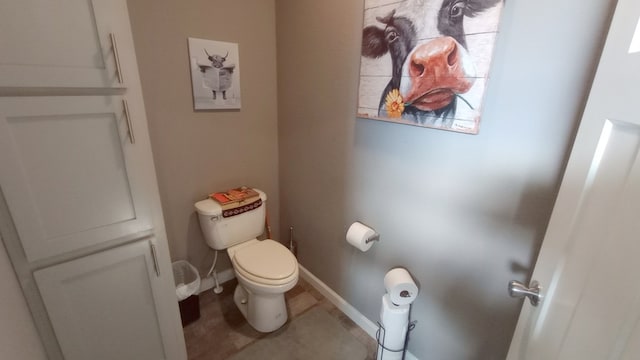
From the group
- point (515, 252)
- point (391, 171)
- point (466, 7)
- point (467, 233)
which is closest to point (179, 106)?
point (391, 171)

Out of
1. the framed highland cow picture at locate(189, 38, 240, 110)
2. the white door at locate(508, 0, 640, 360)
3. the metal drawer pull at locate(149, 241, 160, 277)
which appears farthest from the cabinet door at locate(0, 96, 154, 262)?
the white door at locate(508, 0, 640, 360)

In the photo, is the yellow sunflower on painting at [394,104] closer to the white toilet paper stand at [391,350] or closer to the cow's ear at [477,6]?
the cow's ear at [477,6]

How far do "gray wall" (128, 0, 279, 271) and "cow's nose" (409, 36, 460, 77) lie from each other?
110 centimetres

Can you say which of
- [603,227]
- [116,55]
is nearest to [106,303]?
[116,55]

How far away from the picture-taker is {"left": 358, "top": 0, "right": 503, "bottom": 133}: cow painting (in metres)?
0.99

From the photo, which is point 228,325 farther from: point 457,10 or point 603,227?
point 457,10

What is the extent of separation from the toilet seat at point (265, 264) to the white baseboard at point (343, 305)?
1.55ft

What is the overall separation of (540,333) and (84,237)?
4.85ft

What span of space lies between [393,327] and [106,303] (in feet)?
4.17

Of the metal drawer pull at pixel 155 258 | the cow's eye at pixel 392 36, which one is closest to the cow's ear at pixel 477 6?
the cow's eye at pixel 392 36

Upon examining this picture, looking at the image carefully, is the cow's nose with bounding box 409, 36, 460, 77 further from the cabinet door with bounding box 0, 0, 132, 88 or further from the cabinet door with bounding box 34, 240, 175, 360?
the cabinet door with bounding box 34, 240, 175, 360

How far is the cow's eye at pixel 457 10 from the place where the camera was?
1.00 m

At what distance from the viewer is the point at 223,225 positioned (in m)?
1.73

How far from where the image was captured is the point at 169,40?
1.51m
